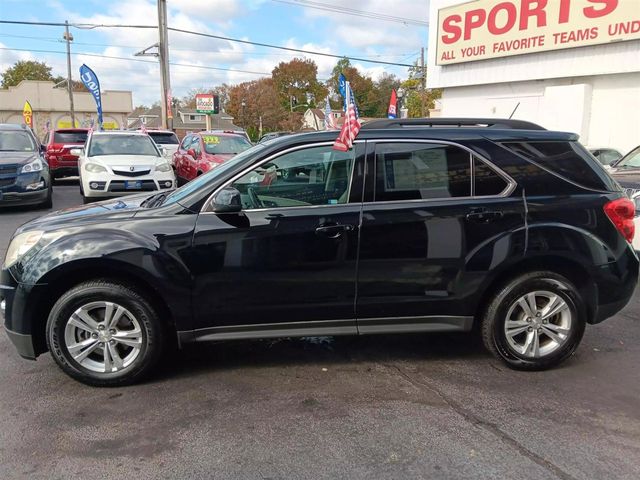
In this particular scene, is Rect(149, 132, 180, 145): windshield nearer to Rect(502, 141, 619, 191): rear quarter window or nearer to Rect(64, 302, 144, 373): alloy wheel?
Rect(64, 302, 144, 373): alloy wheel

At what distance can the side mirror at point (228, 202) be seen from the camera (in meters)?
3.57

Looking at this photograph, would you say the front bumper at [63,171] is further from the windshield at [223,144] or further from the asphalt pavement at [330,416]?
the asphalt pavement at [330,416]

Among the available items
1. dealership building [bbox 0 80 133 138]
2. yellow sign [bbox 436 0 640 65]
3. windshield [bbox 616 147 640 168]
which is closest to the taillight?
windshield [bbox 616 147 640 168]

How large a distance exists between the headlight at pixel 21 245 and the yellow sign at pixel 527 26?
16.6m

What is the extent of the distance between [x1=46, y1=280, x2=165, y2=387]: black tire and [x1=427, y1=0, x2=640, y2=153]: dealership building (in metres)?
15.1

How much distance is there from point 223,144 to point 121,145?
2.88 meters

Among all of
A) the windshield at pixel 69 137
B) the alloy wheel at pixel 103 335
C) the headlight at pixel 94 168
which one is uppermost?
the windshield at pixel 69 137

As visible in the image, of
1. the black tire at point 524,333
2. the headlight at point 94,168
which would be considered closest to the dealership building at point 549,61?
the headlight at point 94,168

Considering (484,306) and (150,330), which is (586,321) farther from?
(150,330)

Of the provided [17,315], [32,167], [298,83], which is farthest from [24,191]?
[298,83]

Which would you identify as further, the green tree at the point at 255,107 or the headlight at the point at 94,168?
the green tree at the point at 255,107

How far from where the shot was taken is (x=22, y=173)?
400 inches

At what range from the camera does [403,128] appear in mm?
3924

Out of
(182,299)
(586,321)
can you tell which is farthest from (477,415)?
(182,299)
